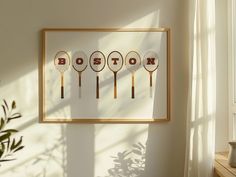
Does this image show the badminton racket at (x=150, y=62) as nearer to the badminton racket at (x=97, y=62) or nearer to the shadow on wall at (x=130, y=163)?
the badminton racket at (x=97, y=62)

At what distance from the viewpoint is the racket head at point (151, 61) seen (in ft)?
8.47

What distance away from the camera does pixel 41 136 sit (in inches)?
102

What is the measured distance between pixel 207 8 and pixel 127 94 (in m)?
0.90

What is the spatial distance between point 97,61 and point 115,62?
0.15 meters

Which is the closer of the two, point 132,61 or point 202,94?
point 202,94

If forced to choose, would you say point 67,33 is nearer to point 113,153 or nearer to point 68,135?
point 68,135

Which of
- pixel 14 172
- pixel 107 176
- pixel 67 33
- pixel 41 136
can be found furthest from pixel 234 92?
pixel 14 172

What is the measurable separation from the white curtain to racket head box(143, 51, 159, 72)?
31 cm

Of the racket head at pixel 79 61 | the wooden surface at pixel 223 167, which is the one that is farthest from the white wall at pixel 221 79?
the racket head at pixel 79 61

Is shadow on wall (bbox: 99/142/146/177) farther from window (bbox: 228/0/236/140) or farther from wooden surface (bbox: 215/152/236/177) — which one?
window (bbox: 228/0/236/140)

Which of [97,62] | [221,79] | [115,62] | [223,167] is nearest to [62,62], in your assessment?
[97,62]

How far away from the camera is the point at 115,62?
2588 millimetres

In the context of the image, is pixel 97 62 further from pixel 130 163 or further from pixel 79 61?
pixel 130 163

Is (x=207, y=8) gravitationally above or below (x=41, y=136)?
above
